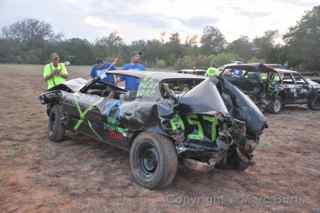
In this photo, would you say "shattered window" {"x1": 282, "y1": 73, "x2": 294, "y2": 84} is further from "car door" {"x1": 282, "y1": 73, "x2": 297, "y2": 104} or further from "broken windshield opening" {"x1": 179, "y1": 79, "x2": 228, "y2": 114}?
"broken windshield opening" {"x1": 179, "y1": 79, "x2": 228, "y2": 114}

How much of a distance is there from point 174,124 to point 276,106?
8498 mm

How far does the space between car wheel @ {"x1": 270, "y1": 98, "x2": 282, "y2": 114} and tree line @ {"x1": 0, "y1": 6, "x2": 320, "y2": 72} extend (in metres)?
Result: 26.8

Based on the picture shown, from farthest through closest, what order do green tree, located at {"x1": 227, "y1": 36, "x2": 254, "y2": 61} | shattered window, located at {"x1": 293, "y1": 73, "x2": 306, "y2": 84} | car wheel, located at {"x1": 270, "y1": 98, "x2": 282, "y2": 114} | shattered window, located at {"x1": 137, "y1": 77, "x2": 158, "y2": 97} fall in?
green tree, located at {"x1": 227, "y1": 36, "x2": 254, "y2": 61} < shattered window, located at {"x1": 293, "y1": 73, "x2": 306, "y2": 84} < car wheel, located at {"x1": 270, "y1": 98, "x2": 282, "y2": 114} < shattered window, located at {"x1": 137, "y1": 77, "x2": 158, "y2": 97}

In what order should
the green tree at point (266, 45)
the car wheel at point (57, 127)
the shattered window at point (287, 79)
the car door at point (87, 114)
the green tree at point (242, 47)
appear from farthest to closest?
the green tree at point (242, 47) → the green tree at point (266, 45) → the shattered window at point (287, 79) → the car wheel at point (57, 127) → the car door at point (87, 114)

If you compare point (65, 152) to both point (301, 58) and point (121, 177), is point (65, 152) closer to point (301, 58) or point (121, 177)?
point (121, 177)

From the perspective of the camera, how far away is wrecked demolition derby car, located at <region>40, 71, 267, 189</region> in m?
4.19

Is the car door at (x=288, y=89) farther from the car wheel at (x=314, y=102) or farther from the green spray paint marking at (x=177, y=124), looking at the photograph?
the green spray paint marking at (x=177, y=124)

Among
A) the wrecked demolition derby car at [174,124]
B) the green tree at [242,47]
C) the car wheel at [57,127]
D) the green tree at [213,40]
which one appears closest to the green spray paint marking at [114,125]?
the wrecked demolition derby car at [174,124]

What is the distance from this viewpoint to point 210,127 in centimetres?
417

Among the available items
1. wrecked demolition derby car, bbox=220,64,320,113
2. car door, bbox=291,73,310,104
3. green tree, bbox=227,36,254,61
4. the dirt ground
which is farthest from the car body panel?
green tree, bbox=227,36,254,61

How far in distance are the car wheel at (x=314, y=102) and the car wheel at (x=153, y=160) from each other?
403 inches

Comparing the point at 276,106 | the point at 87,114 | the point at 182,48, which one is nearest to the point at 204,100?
the point at 87,114

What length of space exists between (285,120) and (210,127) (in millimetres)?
7166

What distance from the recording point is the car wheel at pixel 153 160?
4203 millimetres
